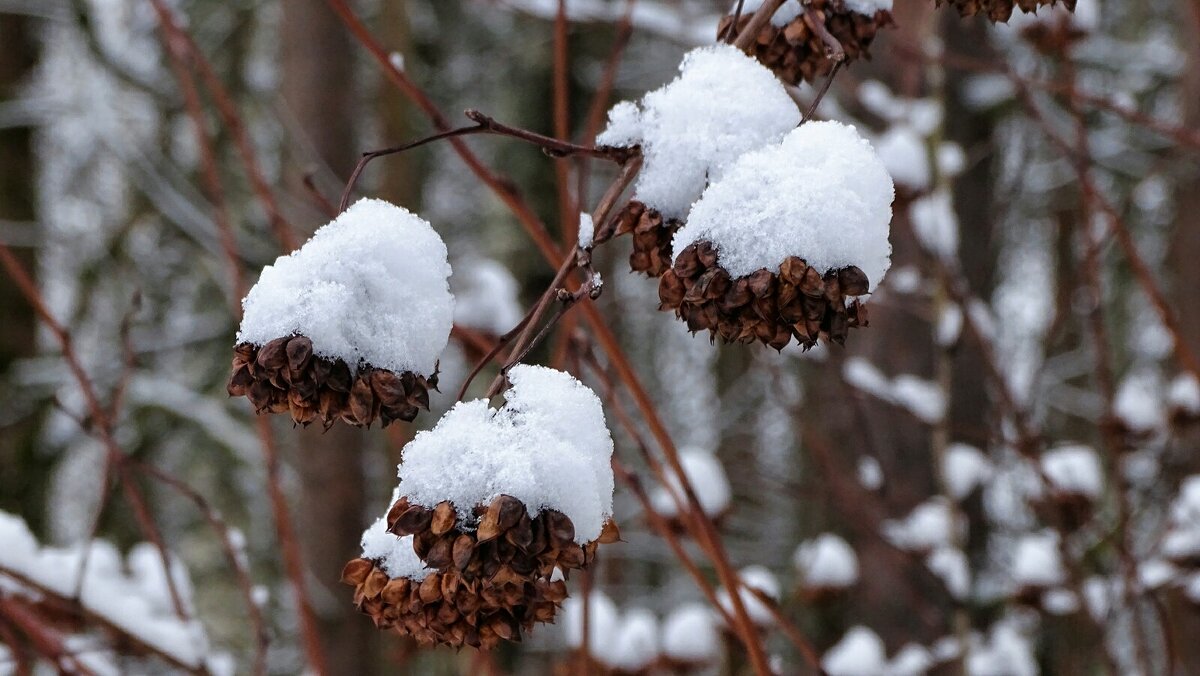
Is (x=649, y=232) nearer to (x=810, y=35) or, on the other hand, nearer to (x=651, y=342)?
(x=810, y=35)

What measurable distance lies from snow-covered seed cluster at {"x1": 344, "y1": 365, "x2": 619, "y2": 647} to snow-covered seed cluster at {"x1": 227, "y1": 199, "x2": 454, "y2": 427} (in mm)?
50

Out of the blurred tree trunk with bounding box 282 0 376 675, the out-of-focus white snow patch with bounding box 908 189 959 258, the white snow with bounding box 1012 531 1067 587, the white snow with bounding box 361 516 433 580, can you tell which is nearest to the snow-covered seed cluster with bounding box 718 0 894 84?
the white snow with bounding box 361 516 433 580

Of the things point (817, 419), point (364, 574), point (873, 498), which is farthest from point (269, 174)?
point (364, 574)

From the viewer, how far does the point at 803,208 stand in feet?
2.09

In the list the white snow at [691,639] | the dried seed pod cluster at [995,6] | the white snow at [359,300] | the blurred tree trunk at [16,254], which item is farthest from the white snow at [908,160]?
the blurred tree trunk at [16,254]

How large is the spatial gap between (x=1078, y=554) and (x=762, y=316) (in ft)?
7.44

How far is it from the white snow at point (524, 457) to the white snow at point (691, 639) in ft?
6.32

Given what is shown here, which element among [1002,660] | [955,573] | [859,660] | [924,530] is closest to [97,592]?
[859,660]

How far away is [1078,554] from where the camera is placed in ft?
8.36

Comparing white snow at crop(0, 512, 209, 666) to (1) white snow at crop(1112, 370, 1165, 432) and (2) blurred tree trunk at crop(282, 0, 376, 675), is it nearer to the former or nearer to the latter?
(1) white snow at crop(1112, 370, 1165, 432)

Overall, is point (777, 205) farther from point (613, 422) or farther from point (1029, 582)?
Result: point (613, 422)

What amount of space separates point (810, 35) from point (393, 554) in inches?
20.7

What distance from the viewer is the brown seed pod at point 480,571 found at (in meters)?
0.60

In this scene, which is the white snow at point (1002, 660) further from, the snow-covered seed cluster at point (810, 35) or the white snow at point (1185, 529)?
the snow-covered seed cluster at point (810, 35)
